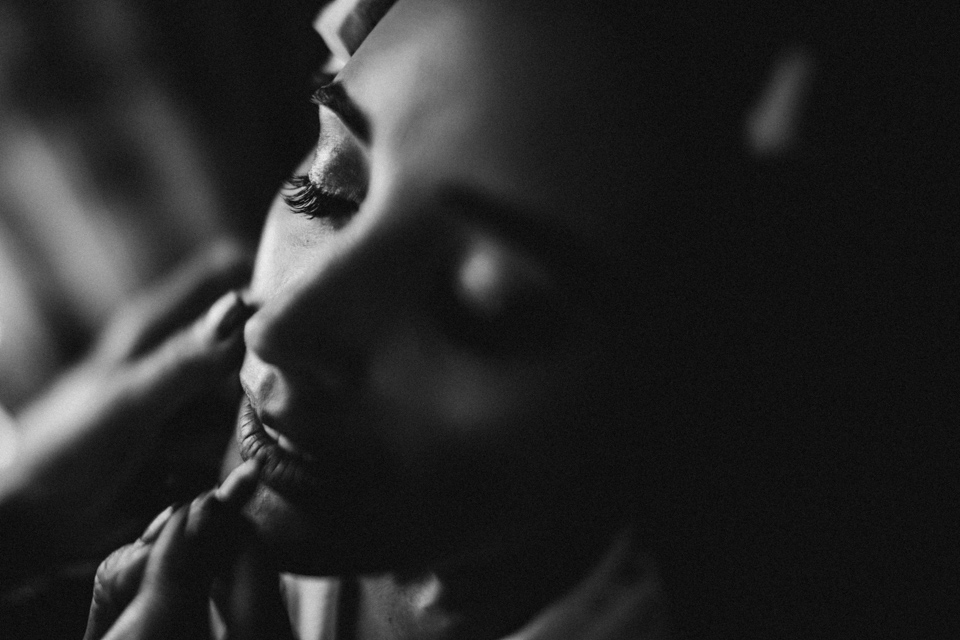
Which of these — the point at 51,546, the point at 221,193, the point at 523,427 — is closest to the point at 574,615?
the point at 523,427

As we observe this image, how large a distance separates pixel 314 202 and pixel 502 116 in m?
0.23

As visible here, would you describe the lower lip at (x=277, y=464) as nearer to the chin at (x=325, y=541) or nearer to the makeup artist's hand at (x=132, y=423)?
the chin at (x=325, y=541)

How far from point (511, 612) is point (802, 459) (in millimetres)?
471

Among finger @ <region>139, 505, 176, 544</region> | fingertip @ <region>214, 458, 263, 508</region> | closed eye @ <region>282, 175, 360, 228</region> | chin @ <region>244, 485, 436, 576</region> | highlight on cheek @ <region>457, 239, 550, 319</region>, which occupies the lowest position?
chin @ <region>244, 485, 436, 576</region>

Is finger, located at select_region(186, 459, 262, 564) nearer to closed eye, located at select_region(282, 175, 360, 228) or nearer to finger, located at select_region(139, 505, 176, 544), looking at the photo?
finger, located at select_region(139, 505, 176, 544)

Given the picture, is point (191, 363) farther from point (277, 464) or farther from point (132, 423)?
point (277, 464)

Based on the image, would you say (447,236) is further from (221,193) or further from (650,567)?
(221,193)

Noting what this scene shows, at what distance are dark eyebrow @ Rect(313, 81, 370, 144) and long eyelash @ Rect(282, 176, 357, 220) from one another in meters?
0.07

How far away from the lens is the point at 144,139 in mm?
919

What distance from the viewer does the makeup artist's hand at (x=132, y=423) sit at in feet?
2.67

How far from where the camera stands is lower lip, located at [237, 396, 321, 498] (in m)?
0.50

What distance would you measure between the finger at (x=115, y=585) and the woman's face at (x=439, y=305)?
0.18m

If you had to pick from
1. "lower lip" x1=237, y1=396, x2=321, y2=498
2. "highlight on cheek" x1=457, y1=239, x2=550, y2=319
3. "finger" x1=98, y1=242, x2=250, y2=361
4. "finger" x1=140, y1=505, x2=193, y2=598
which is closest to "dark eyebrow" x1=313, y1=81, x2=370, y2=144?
"highlight on cheek" x1=457, y1=239, x2=550, y2=319

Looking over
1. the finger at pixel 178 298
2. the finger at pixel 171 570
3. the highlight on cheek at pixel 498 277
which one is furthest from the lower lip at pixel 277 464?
the finger at pixel 178 298
